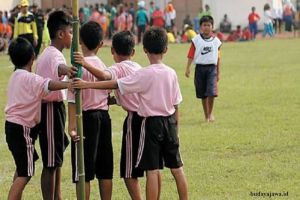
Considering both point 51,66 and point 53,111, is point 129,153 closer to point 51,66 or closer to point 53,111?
point 53,111

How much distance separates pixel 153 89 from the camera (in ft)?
27.2

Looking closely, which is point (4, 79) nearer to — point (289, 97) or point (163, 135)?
point (289, 97)

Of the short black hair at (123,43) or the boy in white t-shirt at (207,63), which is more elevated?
the short black hair at (123,43)

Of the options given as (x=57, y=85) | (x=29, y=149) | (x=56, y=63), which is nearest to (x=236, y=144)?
A: (x=56, y=63)

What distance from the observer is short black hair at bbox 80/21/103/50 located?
8.38 meters

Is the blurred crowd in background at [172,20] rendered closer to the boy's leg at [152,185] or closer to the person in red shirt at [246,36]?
the person in red shirt at [246,36]

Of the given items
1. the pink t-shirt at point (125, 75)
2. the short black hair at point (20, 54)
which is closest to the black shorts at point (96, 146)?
the pink t-shirt at point (125, 75)

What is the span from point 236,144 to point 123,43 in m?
4.32

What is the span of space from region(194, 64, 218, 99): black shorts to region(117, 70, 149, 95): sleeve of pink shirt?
702 centimetres

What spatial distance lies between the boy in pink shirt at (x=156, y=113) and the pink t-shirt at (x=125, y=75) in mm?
170

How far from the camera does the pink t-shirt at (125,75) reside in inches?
335

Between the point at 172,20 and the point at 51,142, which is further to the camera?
the point at 172,20

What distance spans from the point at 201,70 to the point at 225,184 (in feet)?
18.6

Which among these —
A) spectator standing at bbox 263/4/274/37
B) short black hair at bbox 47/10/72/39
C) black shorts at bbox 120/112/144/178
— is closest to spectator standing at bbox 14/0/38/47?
short black hair at bbox 47/10/72/39
